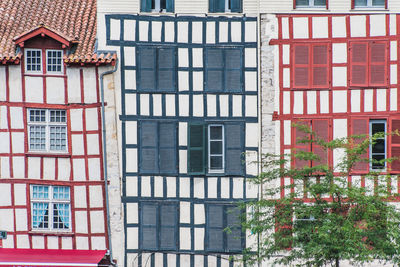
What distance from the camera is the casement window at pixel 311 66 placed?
24797 mm

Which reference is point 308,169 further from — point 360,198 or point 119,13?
point 119,13

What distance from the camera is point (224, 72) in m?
25.0

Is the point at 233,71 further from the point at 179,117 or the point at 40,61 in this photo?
the point at 40,61

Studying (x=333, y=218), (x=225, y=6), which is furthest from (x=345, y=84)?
(x=333, y=218)

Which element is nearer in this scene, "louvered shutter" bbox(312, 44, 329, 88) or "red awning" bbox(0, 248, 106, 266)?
"red awning" bbox(0, 248, 106, 266)

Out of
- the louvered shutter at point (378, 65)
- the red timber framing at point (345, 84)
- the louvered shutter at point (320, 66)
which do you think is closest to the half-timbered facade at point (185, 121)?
the red timber framing at point (345, 84)

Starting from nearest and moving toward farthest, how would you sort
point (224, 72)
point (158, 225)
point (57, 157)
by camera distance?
1. point (224, 72)
2. point (57, 157)
3. point (158, 225)

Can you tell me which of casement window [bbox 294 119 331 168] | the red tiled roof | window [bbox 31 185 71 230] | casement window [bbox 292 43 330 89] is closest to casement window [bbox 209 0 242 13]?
casement window [bbox 292 43 330 89]

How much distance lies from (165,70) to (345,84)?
5351mm

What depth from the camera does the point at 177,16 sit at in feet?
81.7

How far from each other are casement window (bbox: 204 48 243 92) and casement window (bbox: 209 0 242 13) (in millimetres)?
1264

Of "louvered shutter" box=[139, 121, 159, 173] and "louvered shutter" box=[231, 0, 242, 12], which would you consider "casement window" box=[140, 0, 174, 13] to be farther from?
"louvered shutter" box=[139, 121, 159, 173]

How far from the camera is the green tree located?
68.5ft

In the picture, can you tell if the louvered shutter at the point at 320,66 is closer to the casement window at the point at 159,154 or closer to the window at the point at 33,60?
the casement window at the point at 159,154
